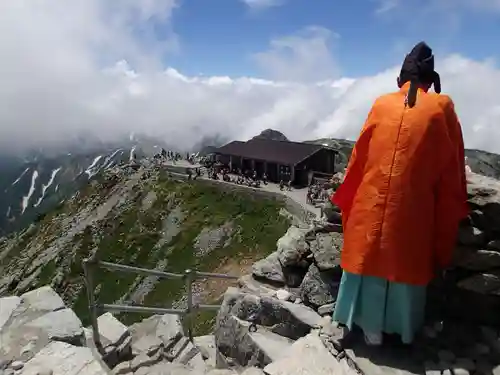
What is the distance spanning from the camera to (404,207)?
20.4 feet

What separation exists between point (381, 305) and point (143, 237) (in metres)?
34.3

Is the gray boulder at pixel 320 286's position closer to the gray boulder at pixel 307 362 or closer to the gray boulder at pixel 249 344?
the gray boulder at pixel 249 344

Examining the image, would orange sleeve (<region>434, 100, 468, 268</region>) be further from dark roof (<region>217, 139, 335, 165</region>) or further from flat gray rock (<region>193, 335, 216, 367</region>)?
dark roof (<region>217, 139, 335, 165</region>)

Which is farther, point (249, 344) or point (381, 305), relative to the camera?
point (249, 344)

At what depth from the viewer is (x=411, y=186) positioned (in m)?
6.20

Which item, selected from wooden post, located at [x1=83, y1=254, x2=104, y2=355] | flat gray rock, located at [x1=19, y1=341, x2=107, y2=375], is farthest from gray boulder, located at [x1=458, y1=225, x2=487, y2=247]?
wooden post, located at [x1=83, y1=254, x2=104, y2=355]

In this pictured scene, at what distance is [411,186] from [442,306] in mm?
2238

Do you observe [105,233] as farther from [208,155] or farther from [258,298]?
[258,298]

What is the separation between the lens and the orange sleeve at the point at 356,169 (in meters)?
6.71

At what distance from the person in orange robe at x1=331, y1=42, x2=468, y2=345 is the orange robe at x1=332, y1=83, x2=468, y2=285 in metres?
0.01

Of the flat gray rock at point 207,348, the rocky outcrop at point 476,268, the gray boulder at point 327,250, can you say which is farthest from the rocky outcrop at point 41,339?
the rocky outcrop at point 476,268

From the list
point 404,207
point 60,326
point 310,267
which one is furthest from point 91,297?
point 404,207

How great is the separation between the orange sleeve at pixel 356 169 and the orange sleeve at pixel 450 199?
1.07 metres

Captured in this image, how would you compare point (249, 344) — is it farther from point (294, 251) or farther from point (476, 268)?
point (476, 268)
